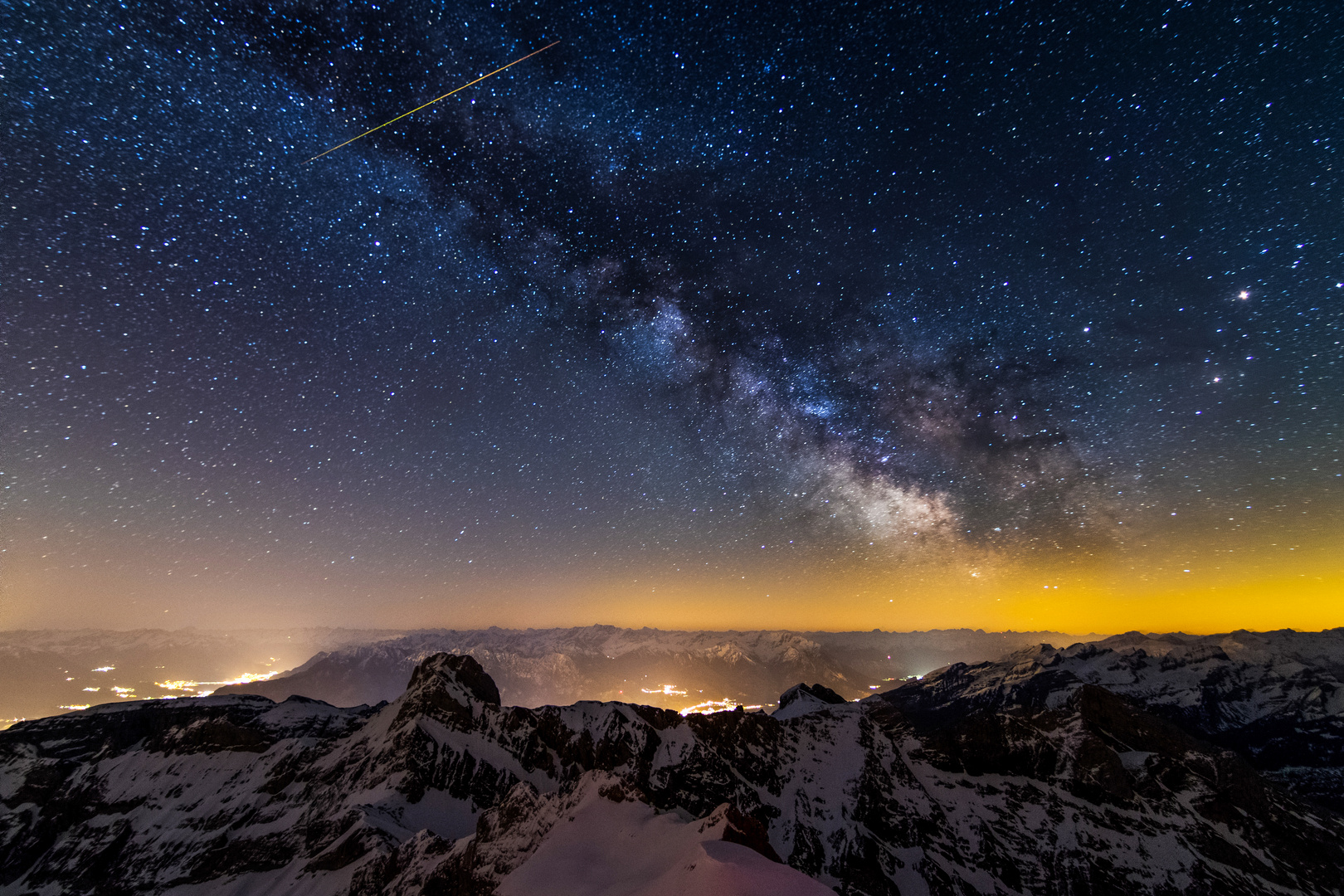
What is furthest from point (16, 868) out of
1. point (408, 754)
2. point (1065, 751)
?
point (1065, 751)

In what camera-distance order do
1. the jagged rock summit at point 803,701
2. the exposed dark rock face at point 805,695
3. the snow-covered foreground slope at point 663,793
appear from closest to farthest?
the snow-covered foreground slope at point 663,793
the jagged rock summit at point 803,701
the exposed dark rock face at point 805,695

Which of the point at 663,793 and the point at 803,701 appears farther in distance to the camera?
the point at 803,701

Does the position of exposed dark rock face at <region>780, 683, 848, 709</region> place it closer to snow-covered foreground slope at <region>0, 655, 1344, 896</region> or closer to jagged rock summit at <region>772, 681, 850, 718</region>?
jagged rock summit at <region>772, 681, 850, 718</region>

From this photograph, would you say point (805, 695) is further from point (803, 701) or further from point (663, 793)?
point (663, 793)

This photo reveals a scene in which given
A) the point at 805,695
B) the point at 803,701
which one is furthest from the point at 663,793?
the point at 805,695

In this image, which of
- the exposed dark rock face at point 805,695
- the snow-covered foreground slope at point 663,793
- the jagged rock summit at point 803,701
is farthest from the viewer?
the exposed dark rock face at point 805,695

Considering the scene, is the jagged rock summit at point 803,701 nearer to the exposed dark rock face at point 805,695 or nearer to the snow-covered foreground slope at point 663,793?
the exposed dark rock face at point 805,695

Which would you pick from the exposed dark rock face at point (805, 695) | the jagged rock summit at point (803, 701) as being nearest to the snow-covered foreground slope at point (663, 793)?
the jagged rock summit at point (803, 701)

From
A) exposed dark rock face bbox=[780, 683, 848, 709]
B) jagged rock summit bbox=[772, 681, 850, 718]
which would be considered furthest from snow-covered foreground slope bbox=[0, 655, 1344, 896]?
exposed dark rock face bbox=[780, 683, 848, 709]

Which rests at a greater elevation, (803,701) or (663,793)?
(803,701)
